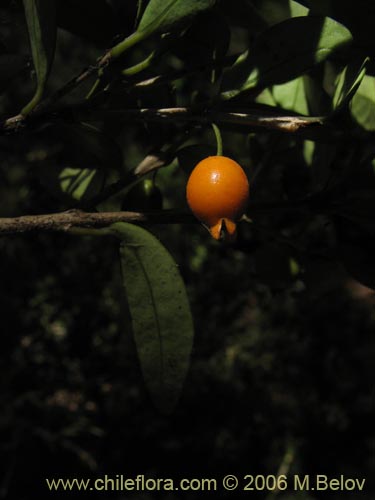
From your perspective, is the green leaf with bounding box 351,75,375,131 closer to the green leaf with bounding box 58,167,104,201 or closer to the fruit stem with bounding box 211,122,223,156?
the fruit stem with bounding box 211,122,223,156

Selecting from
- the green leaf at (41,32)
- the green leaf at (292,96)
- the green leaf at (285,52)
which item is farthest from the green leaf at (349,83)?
the green leaf at (41,32)

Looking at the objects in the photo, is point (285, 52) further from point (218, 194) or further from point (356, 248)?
point (356, 248)

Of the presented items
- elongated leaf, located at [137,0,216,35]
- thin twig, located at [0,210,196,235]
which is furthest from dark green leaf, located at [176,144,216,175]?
elongated leaf, located at [137,0,216,35]

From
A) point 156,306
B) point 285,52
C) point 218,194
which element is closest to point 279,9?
point 285,52

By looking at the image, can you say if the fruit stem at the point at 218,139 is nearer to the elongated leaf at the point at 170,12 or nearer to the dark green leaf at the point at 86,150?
the elongated leaf at the point at 170,12

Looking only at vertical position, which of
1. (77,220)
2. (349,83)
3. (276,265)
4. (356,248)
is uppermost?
(349,83)

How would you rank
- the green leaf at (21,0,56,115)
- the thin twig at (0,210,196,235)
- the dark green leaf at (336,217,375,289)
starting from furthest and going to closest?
the dark green leaf at (336,217,375,289), the thin twig at (0,210,196,235), the green leaf at (21,0,56,115)

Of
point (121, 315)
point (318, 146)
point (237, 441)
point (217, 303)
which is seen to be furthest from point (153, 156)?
point (237, 441)
